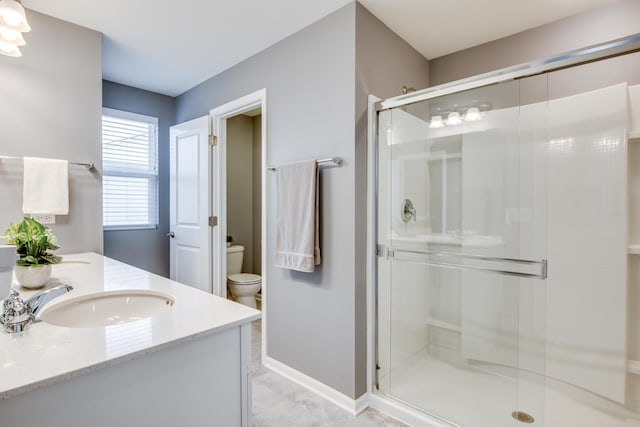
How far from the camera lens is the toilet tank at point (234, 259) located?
144 inches

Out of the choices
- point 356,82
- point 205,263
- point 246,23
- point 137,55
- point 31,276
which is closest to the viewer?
point 31,276

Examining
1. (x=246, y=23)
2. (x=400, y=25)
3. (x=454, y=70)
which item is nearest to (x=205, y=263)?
(x=246, y=23)

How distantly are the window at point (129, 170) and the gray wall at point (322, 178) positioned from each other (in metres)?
1.52

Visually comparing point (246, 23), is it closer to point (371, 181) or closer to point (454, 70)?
point (371, 181)

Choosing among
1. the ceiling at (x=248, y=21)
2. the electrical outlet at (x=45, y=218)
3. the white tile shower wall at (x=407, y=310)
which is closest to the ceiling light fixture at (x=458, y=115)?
the ceiling at (x=248, y=21)

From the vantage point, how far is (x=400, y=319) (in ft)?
7.06

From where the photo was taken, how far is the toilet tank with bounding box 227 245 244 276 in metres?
3.65

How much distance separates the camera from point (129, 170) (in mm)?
3217

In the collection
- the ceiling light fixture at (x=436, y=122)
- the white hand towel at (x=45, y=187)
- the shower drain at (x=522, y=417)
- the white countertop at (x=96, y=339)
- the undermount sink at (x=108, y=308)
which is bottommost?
the shower drain at (x=522, y=417)

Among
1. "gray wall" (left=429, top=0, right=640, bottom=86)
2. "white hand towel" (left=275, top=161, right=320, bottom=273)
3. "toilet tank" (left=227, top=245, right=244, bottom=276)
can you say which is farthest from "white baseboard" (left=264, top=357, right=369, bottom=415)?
"gray wall" (left=429, top=0, right=640, bottom=86)

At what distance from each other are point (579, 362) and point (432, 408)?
3.15 feet

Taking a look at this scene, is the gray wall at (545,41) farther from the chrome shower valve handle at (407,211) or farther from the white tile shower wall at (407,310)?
the white tile shower wall at (407,310)

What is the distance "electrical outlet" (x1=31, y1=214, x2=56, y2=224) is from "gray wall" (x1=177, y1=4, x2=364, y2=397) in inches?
55.4

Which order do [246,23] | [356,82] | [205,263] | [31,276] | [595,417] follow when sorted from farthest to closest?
[205,263], [246,23], [356,82], [595,417], [31,276]
